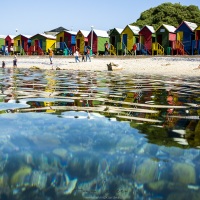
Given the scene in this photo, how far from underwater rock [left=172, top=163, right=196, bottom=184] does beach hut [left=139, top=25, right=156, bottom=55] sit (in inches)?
1387

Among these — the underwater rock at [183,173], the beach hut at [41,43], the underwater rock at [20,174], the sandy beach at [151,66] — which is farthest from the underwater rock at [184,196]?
the beach hut at [41,43]

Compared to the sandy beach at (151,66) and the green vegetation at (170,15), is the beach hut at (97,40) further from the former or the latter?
the green vegetation at (170,15)

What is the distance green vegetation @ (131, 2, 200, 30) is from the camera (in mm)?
53094

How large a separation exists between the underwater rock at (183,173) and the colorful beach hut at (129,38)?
35894mm

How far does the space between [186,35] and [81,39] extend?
14.6m

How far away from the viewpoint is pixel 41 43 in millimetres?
46344

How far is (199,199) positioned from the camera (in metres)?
1.79

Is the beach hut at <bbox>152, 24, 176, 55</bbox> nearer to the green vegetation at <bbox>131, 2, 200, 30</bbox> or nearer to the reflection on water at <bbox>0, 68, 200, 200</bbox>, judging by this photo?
the green vegetation at <bbox>131, 2, 200, 30</bbox>

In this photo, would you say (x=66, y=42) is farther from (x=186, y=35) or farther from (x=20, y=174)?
(x=20, y=174)

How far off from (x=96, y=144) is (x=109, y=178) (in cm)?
76

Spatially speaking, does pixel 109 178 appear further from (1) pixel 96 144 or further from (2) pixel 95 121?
(2) pixel 95 121

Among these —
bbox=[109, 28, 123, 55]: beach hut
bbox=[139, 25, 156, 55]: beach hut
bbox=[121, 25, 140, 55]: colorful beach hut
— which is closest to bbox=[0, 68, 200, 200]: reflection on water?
bbox=[139, 25, 156, 55]: beach hut

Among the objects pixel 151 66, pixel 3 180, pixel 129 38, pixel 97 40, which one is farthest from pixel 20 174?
pixel 97 40

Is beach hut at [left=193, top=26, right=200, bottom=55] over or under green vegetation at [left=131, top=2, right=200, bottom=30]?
under
